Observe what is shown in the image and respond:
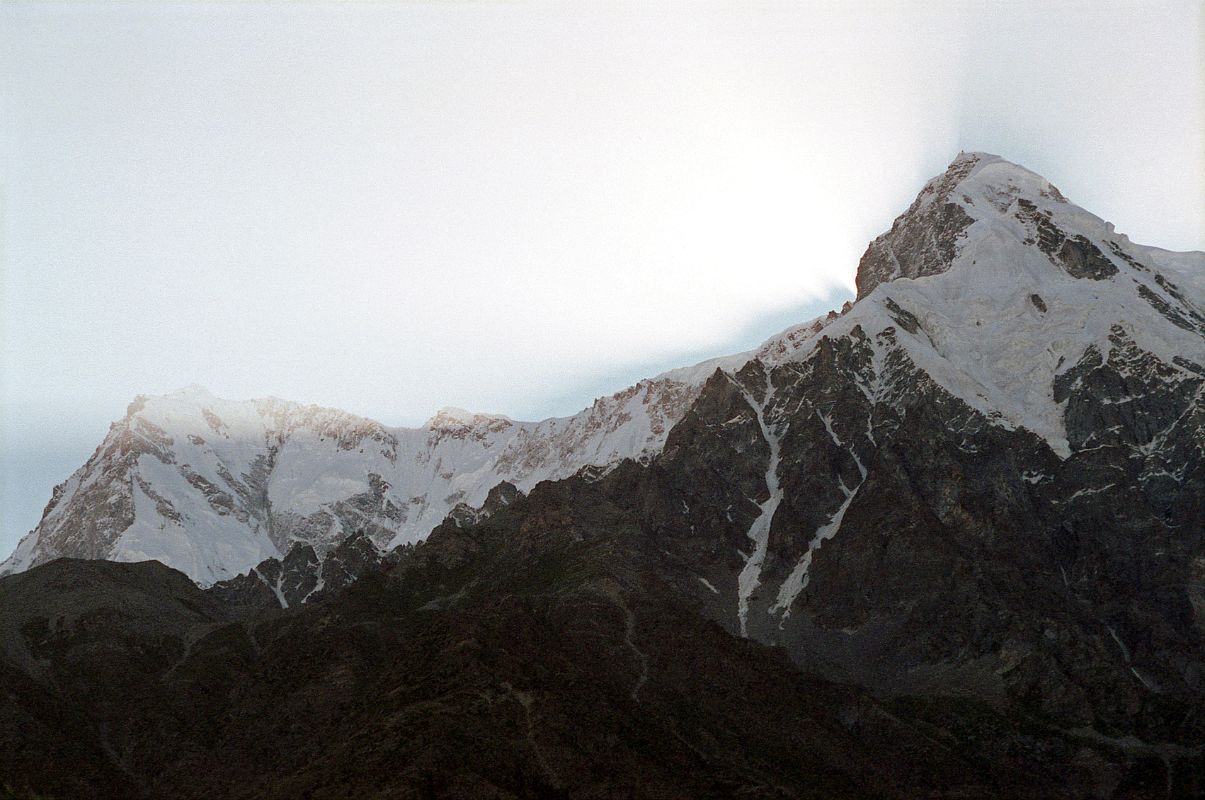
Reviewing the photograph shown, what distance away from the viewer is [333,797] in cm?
18412

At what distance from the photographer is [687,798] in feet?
652

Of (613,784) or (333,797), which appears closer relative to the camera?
(333,797)

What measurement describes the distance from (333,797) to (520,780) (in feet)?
93.7

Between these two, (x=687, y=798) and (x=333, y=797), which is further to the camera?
(x=687, y=798)

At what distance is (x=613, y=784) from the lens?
199 m

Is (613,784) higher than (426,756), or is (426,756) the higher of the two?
(426,756)

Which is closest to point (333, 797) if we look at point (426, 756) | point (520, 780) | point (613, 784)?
point (426, 756)

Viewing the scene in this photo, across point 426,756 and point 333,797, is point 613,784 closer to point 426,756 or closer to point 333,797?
point 426,756

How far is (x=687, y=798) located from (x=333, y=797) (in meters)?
53.4

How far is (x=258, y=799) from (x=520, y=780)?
130ft

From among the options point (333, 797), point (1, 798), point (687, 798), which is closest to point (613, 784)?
point (687, 798)

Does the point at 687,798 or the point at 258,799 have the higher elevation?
the point at 258,799

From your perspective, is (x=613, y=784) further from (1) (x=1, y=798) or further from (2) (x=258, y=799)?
(1) (x=1, y=798)

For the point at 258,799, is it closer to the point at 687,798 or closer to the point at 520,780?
the point at 520,780
